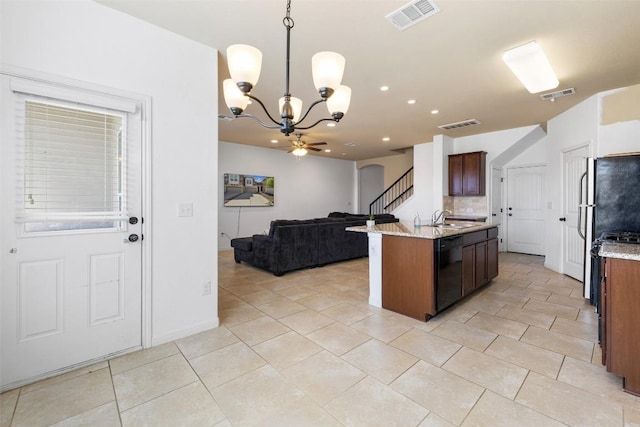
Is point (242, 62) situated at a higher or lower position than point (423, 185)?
higher

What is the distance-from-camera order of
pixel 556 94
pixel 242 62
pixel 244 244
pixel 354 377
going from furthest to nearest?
pixel 244 244 < pixel 556 94 < pixel 354 377 < pixel 242 62

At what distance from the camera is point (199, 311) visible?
8.91ft

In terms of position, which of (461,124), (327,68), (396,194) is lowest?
(396,194)

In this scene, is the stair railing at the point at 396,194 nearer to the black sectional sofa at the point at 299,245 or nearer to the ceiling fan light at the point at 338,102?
the black sectional sofa at the point at 299,245

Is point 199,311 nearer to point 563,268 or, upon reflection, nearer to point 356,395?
point 356,395

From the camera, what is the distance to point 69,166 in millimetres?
2123

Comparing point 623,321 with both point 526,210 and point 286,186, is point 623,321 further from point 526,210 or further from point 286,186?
point 286,186

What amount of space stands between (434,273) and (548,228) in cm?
388

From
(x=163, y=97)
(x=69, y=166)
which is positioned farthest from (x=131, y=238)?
(x=163, y=97)

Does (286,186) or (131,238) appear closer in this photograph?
(131,238)

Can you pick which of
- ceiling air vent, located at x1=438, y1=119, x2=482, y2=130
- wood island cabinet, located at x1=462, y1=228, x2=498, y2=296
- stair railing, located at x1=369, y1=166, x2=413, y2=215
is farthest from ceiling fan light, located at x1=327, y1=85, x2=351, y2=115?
stair railing, located at x1=369, y1=166, x2=413, y2=215

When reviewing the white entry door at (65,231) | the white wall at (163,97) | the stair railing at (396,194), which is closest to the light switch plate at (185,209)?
the white wall at (163,97)

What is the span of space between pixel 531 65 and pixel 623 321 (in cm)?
249

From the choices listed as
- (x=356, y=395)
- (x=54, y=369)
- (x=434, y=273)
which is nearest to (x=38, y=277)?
(x=54, y=369)
